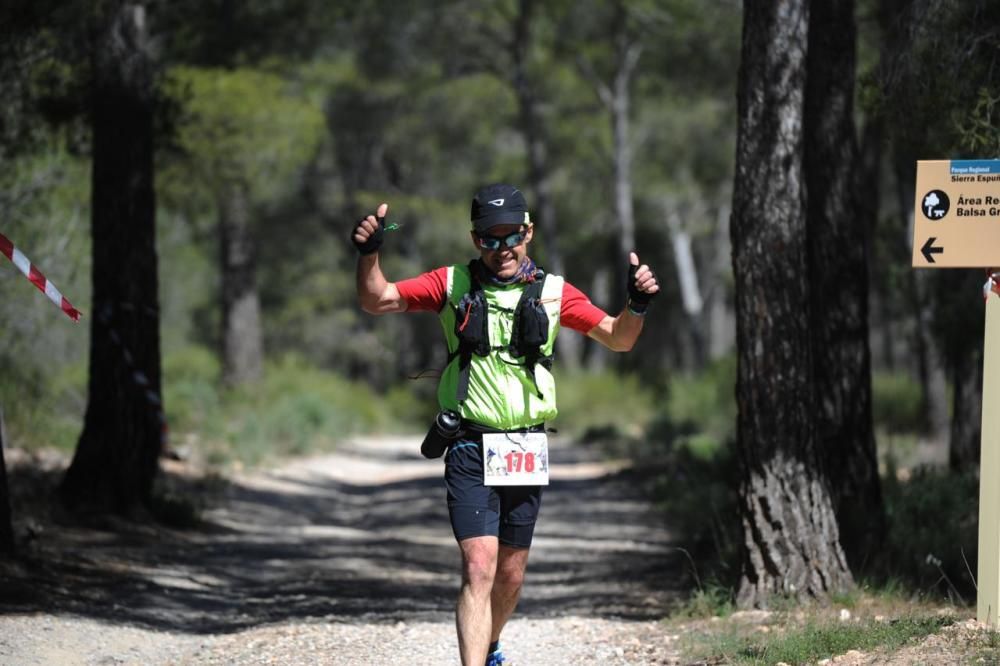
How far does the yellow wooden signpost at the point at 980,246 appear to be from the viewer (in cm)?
718

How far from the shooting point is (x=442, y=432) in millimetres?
6078

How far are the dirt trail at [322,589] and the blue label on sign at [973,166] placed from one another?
2882 millimetres

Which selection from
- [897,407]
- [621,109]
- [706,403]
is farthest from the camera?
[621,109]

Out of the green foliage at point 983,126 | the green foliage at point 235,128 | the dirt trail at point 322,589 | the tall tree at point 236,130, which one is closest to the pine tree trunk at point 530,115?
the tall tree at point 236,130

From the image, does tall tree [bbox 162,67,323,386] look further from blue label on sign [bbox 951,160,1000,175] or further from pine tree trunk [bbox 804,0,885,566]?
blue label on sign [bbox 951,160,1000,175]

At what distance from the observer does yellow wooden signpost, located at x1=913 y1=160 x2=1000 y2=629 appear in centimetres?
718

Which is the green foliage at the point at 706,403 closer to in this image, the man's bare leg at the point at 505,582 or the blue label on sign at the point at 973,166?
the blue label on sign at the point at 973,166

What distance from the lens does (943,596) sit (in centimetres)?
894

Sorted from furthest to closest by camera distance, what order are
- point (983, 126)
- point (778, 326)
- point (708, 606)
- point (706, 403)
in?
point (706, 403), point (983, 126), point (708, 606), point (778, 326)

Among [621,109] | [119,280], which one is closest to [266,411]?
[119,280]

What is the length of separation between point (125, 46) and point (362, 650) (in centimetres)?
699

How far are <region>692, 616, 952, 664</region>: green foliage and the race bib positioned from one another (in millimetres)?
1814

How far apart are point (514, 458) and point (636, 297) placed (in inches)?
32.5

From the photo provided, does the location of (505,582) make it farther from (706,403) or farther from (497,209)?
(706,403)
